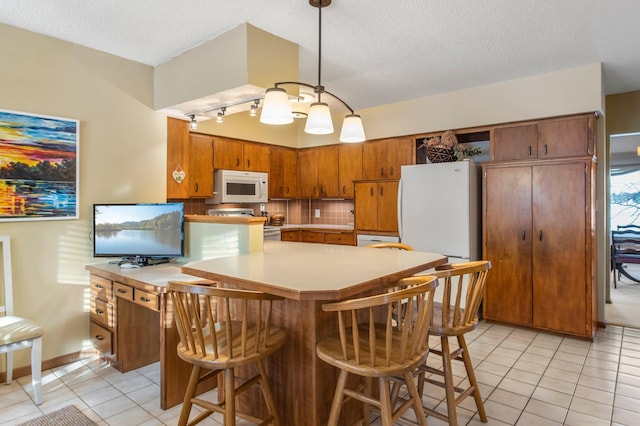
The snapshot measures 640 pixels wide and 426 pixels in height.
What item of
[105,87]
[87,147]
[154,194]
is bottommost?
[154,194]

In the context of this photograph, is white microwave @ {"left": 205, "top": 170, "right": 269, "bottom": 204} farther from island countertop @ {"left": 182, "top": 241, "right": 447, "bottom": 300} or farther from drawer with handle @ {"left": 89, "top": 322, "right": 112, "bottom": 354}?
island countertop @ {"left": 182, "top": 241, "right": 447, "bottom": 300}

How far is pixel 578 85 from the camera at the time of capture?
362 centimetres

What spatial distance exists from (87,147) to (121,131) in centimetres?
33

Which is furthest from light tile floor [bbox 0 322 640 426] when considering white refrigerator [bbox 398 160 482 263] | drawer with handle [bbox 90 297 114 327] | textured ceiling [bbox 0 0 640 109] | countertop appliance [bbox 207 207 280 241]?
textured ceiling [bbox 0 0 640 109]

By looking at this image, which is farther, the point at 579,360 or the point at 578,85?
the point at 578,85

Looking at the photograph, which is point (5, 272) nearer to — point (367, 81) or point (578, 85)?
point (367, 81)

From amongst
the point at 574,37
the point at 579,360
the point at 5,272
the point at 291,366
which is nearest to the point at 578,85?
the point at 574,37

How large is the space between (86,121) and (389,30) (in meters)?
2.63

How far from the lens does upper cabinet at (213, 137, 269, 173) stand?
15.7ft

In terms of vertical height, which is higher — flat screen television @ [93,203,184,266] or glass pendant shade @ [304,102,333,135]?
glass pendant shade @ [304,102,333,135]

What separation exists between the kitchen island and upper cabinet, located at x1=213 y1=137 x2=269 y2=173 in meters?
2.78

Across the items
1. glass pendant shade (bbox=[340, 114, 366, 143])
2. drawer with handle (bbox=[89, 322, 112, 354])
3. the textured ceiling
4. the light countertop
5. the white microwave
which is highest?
the textured ceiling

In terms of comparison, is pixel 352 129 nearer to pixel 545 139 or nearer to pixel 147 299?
pixel 147 299

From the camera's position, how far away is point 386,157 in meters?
5.05
